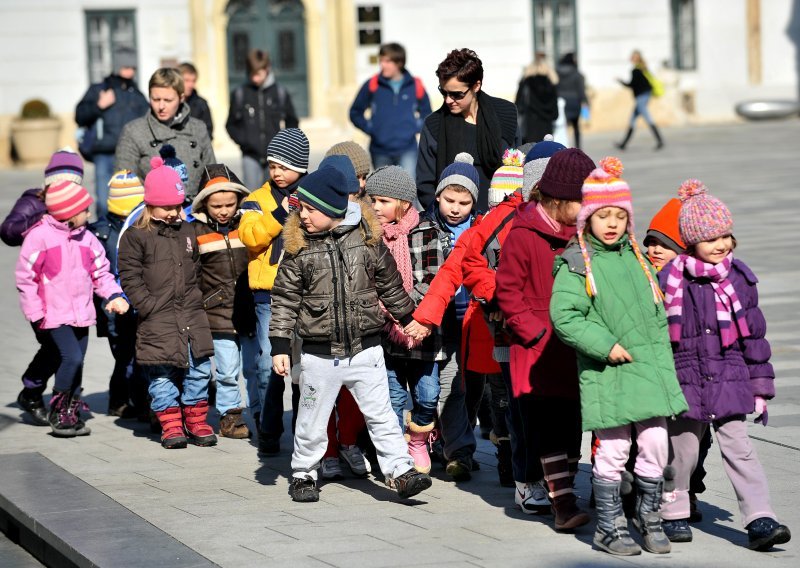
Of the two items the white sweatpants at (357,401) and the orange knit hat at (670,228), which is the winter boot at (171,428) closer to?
the white sweatpants at (357,401)

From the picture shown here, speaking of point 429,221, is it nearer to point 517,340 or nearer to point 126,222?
point 517,340

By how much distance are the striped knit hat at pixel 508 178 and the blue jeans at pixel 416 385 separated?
86 centimetres

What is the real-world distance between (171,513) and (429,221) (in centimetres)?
187

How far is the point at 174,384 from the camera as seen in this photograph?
27.3 feet

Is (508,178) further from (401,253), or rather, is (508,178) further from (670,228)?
(670,228)

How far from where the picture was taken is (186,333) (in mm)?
8172

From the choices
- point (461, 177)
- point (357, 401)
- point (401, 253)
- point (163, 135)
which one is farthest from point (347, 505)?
point (163, 135)

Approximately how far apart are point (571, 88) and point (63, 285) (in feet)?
59.4

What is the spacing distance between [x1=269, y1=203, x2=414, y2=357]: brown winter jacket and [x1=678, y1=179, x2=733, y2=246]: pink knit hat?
1451mm

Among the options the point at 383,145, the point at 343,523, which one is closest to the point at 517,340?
the point at 343,523

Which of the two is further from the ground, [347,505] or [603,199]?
[603,199]

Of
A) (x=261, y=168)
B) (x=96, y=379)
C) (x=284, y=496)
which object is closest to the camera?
(x=284, y=496)

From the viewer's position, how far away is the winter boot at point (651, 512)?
5797mm

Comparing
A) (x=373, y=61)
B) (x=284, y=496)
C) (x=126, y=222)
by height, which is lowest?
(x=284, y=496)
